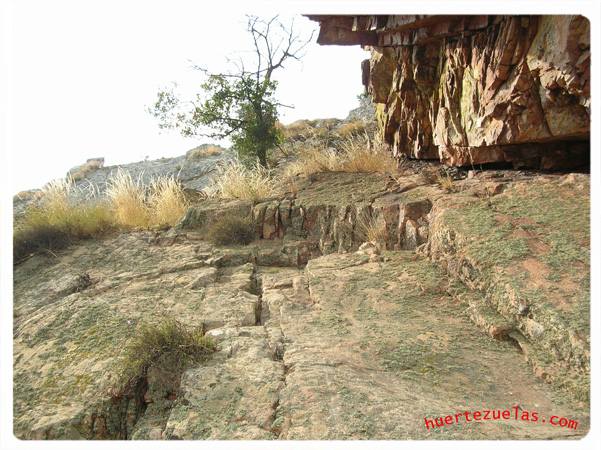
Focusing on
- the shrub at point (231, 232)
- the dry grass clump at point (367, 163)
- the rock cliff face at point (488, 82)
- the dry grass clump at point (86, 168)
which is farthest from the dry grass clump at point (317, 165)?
the dry grass clump at point (86, 168)

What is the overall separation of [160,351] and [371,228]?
3.03 metres

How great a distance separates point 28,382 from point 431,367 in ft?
10.6

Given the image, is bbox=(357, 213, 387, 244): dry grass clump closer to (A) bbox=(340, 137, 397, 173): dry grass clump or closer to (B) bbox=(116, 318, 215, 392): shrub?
(A) bbox=(340, 137, 397, 173): dry grass clump

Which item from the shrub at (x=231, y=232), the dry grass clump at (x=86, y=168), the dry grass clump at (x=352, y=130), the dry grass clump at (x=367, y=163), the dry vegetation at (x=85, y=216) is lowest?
the shrub at (x=231, y=232)

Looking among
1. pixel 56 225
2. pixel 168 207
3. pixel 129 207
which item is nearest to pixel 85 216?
pixel 56 225

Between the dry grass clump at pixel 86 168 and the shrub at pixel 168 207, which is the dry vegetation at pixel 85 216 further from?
the dry grass clump at pixel 86 168

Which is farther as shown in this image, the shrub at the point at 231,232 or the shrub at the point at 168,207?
the shrub at the point at 168,207

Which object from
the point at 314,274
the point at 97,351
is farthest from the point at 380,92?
the point at 97,351

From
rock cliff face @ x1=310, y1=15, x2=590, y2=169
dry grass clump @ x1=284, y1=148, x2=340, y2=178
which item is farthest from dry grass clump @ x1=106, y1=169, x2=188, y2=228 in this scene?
rock cliff face @ x1=310, y1=15, x2=590, y2=169

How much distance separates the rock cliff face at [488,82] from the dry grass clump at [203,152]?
11.2 m

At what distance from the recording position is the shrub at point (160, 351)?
3.53 metres

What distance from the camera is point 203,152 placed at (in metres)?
18.0

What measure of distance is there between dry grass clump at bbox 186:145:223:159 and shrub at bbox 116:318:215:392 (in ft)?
48.6

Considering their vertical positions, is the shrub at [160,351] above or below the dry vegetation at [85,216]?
below
